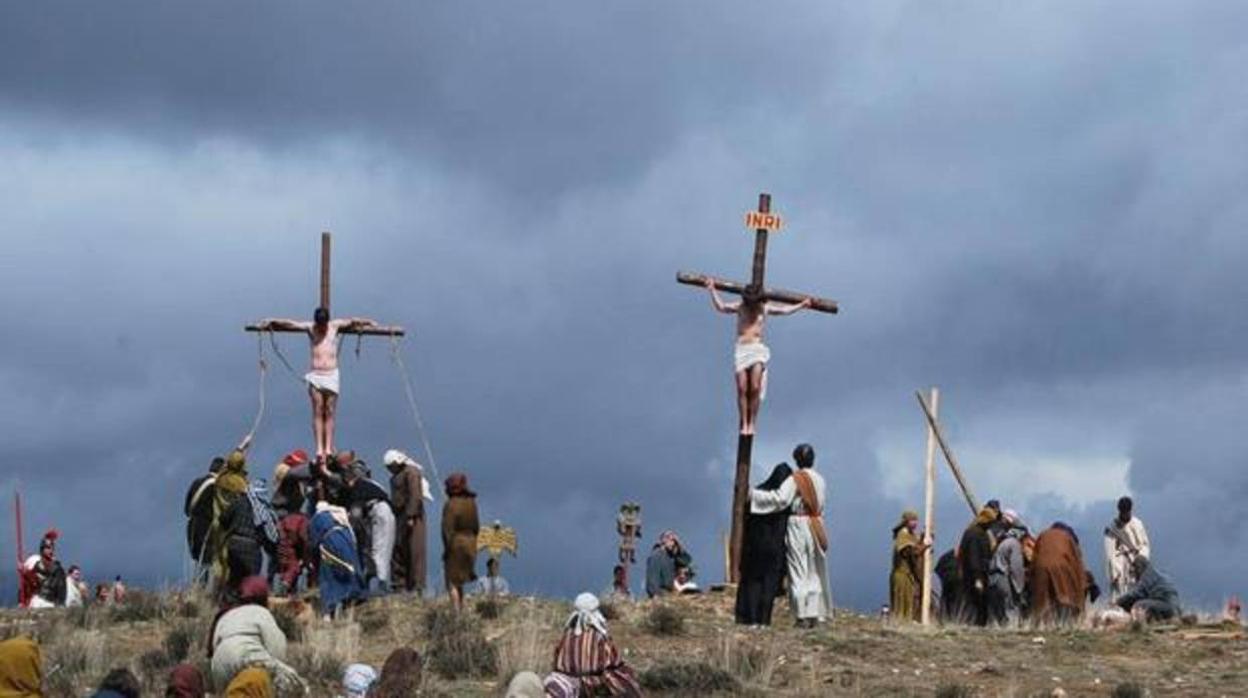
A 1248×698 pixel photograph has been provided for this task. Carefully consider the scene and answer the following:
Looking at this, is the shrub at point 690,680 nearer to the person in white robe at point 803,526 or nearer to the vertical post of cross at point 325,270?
the person in white robe at point 803,526

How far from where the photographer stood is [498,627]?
27.2 metres

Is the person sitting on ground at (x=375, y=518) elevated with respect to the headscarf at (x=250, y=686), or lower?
elevated

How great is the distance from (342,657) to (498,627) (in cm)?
310

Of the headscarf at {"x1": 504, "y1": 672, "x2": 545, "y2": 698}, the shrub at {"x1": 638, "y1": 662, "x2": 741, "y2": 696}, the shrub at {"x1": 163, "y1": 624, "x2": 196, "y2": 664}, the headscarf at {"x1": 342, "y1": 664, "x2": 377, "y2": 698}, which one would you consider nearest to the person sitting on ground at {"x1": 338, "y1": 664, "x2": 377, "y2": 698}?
the headscarf at {"x1": 342, "y1": 664, "x2": 377, "y2": 698}

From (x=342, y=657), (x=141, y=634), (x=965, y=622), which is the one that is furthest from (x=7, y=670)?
(x=965, y=622)

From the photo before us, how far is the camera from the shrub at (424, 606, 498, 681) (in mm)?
24406

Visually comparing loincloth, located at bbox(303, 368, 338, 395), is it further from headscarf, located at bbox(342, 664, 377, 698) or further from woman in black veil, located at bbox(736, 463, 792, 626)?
headscarf, located at bbox(342, 664, 377, 698)

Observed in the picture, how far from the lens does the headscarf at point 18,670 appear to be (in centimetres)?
1870

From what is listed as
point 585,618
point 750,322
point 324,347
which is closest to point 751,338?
point 750,322

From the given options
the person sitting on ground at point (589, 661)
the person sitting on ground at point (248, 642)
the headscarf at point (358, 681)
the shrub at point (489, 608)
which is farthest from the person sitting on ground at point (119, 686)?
the shrub at point (489, 608)

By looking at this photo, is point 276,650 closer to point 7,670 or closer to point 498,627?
point 7,670

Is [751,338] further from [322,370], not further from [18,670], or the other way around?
[18,670]

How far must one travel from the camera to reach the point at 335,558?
2741 cm

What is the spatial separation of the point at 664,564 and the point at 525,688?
15.4 metres
